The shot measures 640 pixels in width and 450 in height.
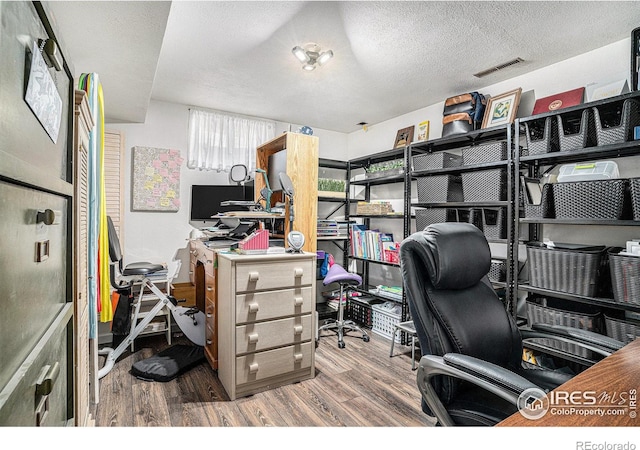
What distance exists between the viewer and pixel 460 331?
49.5 inches

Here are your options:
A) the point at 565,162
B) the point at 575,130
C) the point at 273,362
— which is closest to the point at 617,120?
the point at 575,130

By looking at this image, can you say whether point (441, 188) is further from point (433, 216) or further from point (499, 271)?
point (499, 271)


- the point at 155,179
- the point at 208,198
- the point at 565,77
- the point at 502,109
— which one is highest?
the point at 565,77

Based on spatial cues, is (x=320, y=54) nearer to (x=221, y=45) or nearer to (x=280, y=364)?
(x=221, y=45)

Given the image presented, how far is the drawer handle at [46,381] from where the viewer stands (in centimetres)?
66

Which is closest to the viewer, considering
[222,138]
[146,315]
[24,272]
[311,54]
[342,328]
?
[24,272]

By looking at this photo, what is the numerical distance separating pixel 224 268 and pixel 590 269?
2.26 meters

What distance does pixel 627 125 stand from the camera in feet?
5.80

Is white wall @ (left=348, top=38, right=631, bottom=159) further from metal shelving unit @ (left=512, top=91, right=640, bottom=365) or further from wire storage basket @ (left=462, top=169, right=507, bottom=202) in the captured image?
wire storage basket @ (left=462, top=169, right=507, bottom=202)

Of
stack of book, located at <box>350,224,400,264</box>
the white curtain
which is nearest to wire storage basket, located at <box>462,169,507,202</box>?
stack of book, located at <box>350,224,400,264</box>

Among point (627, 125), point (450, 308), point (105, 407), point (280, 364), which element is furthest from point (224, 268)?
point (627, 125)

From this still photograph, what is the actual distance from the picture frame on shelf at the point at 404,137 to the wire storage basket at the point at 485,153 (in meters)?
0.85

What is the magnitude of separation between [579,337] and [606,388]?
57 cm

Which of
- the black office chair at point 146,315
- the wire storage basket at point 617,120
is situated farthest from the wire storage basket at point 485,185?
the black office chair at point 146,315
